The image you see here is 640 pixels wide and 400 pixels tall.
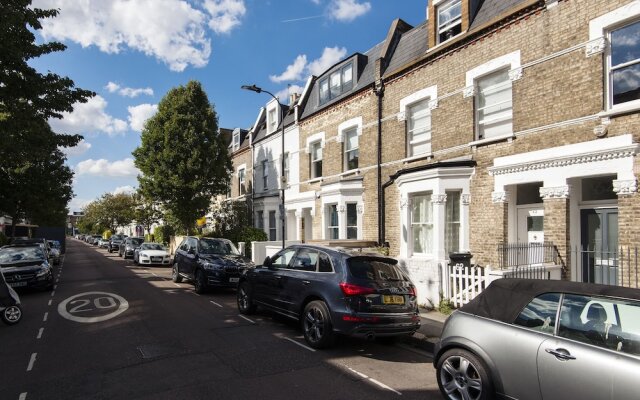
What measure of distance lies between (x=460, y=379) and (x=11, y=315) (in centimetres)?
890

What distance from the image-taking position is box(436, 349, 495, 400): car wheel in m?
4.24

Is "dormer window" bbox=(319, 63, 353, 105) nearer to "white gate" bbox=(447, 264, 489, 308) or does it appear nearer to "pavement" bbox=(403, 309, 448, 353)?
"white gate" bbox=(447, 264, 489, 308)

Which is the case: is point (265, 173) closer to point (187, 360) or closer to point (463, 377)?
point (187, 360)

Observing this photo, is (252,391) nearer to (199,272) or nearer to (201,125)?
(199,272)

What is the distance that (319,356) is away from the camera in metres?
6.41

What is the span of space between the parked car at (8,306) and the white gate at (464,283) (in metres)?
9.54

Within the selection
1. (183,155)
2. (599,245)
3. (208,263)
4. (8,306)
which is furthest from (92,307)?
(183,155)

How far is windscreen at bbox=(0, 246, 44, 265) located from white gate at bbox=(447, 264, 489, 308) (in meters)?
12.8

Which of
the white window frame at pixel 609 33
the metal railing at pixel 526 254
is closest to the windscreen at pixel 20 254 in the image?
the metal railing at pixel 526 254

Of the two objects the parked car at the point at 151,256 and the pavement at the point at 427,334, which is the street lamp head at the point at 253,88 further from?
the parked car at the point at 151,256

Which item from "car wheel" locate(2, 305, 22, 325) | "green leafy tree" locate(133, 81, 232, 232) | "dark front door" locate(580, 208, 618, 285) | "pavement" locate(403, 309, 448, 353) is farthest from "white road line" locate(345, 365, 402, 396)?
"green leafy tree" locate(133, 81, 232, 232)

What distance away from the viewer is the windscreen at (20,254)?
510 inches

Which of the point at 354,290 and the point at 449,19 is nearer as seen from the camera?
the point at 354,290

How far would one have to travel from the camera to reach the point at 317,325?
6.82m
